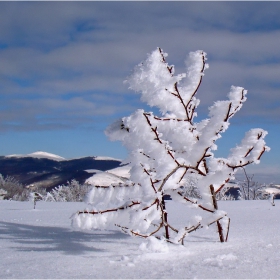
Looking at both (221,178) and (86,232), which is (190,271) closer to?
(221,178)

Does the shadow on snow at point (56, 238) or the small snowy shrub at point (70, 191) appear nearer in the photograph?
the shadow on snow at point (56, 238)

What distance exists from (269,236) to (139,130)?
166 cm

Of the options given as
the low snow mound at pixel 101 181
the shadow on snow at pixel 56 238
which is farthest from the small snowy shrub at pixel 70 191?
the shadow on snow at pixel 56 238

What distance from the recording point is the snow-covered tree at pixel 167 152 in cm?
273

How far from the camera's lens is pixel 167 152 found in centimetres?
280

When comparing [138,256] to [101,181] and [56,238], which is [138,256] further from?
[101,181]

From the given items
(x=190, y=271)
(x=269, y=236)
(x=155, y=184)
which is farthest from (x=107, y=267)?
(x=269, y=236)

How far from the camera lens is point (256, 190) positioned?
2639 cm

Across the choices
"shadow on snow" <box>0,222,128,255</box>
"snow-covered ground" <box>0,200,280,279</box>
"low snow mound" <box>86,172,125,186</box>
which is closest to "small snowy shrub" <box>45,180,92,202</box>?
"low snow mound" <box>86,172,125,186</box>

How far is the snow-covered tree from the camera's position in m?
2.73

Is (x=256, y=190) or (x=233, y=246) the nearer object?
(x=233, y=246)

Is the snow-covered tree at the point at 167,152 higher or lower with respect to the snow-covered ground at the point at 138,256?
higher

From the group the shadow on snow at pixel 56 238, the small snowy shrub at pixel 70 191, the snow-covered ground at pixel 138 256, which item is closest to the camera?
the snow-covered ground at pixel 138 256

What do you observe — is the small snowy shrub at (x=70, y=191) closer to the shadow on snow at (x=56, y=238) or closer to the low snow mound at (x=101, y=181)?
the low snow mound at (x=101, y=181)
